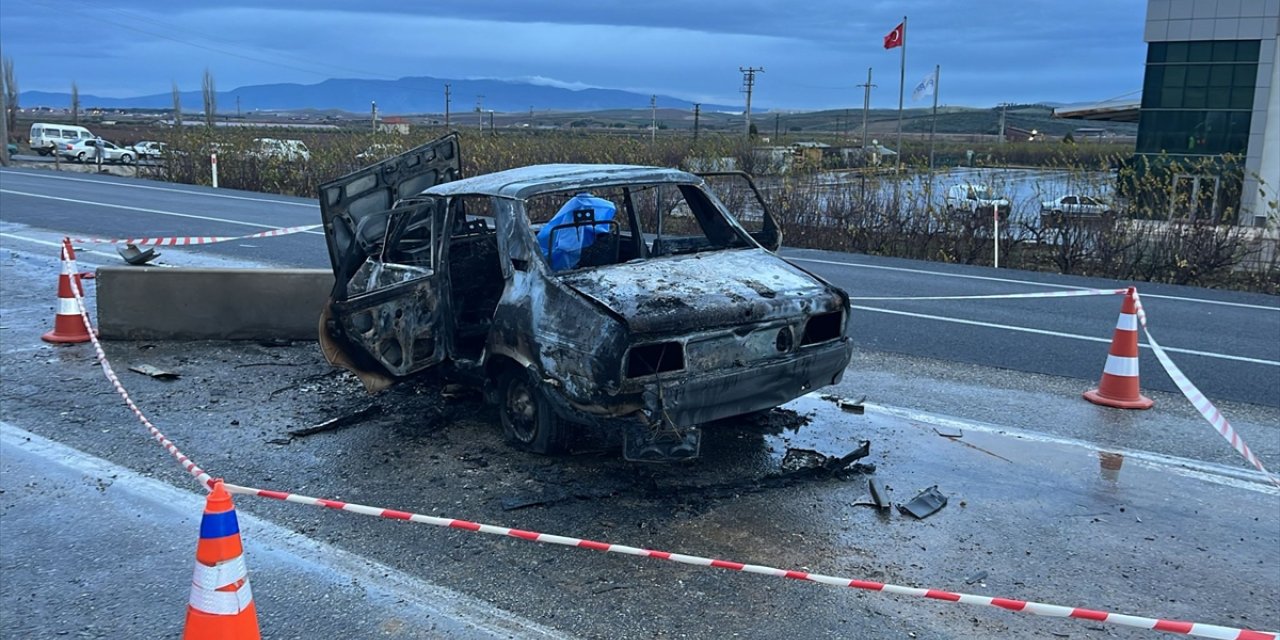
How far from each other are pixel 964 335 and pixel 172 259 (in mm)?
10465

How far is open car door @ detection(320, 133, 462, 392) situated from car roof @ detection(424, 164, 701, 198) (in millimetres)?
307

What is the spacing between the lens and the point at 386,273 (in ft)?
21.6

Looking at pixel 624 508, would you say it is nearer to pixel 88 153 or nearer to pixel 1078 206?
pixel 1078 206

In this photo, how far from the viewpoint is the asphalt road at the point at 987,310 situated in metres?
8.65

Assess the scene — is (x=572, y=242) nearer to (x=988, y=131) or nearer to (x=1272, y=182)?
(x=1272, y=182)

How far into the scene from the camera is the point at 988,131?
384ft

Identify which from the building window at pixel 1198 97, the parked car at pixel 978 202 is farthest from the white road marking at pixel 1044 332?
the building window at pixel 1198 97

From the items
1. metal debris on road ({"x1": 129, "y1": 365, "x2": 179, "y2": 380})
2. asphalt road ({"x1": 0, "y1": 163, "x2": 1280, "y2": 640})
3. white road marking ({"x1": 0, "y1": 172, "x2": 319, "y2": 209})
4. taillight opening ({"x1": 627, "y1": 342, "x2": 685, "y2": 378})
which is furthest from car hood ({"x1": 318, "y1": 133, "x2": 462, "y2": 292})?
white road marking ({"x1": 0, "y1": 172, "x2": 319, "y2": 209})

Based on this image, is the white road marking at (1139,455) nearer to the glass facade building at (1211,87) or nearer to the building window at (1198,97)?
the glass facade building at (1211,87)

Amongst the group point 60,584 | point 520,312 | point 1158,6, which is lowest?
point 60,584

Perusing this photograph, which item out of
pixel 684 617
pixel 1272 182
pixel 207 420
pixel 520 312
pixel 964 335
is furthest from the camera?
pixel 1272 182

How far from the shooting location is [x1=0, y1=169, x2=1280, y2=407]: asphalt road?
865 cm

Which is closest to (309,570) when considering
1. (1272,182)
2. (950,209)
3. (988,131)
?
(950,209)

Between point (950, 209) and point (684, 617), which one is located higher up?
point (950, 209)
